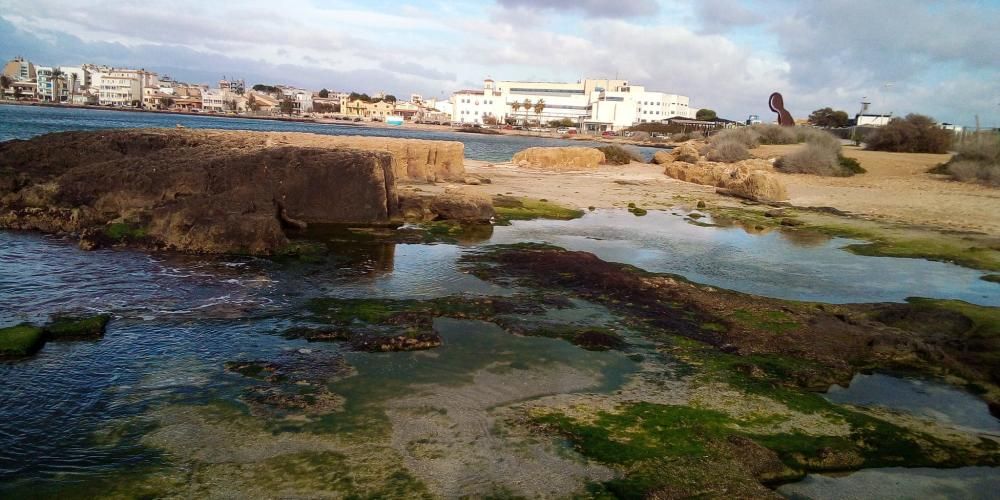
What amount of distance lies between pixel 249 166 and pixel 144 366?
9.23 m

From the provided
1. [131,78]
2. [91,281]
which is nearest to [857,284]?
[91,281]

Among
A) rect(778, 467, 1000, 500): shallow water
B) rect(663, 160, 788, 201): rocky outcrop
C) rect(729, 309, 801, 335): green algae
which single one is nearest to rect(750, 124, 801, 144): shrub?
rect(663, 160, 788, 201): rocky outcrop

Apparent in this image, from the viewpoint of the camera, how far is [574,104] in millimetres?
164250

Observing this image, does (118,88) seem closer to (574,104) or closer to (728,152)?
(574,104)

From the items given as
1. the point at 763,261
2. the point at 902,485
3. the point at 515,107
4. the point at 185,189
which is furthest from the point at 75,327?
the point at 515,107

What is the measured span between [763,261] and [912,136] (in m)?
32.4

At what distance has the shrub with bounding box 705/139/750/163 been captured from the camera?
138 feet

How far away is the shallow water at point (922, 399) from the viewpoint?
6.45 meters

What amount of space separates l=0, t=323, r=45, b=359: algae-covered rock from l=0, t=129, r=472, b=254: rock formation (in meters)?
4.63

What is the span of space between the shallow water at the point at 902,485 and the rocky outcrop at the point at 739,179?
22.3m

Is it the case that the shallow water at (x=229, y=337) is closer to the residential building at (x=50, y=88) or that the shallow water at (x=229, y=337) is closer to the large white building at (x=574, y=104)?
the large white building at (x=574, y=104)

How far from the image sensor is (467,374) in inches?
272

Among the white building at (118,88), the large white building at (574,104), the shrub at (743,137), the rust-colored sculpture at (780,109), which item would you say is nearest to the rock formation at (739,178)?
the shrub at (743,137)

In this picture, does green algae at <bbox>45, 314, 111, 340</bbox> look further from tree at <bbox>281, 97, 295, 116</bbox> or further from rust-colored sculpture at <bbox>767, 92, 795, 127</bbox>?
tree at <bbox>281, 97, 295, 116</bbox>
